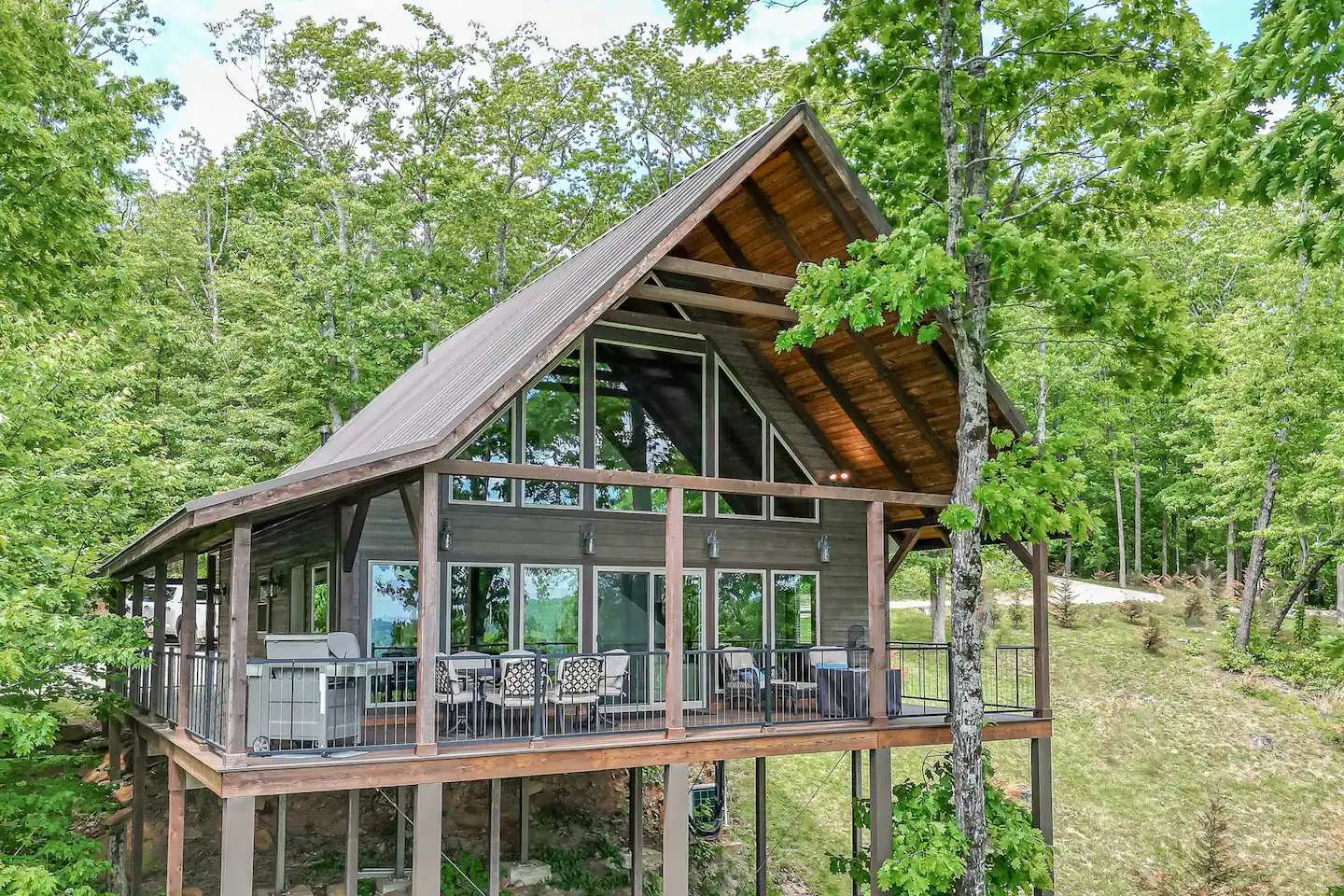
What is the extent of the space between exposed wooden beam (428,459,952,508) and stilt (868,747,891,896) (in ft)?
10.1

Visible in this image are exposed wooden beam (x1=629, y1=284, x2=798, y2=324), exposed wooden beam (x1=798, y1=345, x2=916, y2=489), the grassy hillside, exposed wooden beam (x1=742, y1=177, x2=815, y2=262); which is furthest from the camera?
the grassy hillside

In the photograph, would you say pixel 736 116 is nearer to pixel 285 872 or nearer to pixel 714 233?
pixel 714 233

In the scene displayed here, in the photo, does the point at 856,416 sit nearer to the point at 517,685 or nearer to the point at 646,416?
the point at 646,416

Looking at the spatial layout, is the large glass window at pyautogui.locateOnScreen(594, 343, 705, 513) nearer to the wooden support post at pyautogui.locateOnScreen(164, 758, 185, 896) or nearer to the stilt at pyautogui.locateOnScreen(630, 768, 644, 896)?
the stilt at pyautogui.locateOnScreen(630, 768, 644, 896)

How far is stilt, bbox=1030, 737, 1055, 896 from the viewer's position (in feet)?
43.9

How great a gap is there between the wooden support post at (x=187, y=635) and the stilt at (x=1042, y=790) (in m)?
10.3

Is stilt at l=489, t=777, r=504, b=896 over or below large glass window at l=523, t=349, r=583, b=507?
below

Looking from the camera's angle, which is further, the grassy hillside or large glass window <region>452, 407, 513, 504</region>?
the grassy hillside

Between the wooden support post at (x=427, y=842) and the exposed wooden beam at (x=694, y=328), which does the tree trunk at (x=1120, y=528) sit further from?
the wooden support post at (x=427, y=842)

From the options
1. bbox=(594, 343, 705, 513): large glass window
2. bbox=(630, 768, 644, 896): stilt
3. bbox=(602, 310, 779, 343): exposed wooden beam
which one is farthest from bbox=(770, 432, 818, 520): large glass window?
bbox=(630, 768, 644, 896): stilt

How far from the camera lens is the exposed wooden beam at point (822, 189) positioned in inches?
472

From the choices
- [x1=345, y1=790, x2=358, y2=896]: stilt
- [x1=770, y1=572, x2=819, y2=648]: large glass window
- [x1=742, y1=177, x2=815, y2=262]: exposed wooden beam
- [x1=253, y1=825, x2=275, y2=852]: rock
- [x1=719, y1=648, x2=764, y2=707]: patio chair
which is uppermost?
[x1=742, y1=177, x2=815, y2=262]: exposed wooden beam

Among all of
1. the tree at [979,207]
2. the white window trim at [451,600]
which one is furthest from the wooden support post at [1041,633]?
the white window trim at [451,600]

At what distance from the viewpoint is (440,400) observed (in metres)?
11.2
